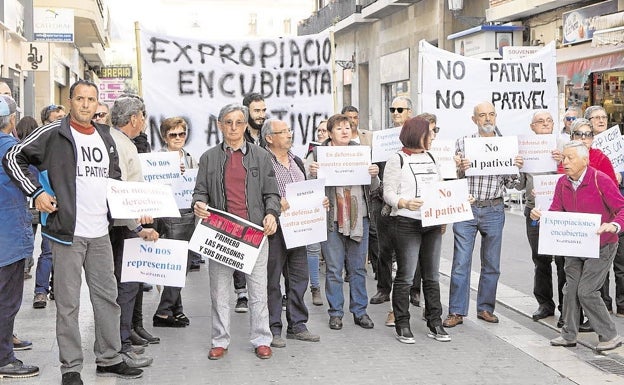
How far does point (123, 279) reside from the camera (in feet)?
22.0

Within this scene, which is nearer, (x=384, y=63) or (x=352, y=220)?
(x=352, y=220)

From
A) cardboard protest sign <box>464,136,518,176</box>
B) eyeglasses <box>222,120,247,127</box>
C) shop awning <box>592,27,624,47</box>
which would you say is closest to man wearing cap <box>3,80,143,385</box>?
eyeglasses <box>222,120,247,127</box>

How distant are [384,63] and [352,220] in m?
29.1

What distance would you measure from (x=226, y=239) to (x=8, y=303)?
64.1 inches

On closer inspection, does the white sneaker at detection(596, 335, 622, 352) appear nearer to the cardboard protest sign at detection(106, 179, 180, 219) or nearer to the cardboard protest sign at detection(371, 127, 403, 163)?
the cardboard protest sign at detection(371, 127, 403, 163)

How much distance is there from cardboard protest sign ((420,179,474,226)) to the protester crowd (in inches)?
3.8

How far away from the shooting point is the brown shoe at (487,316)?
826 cm

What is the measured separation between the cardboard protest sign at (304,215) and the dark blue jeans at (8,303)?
2136 mm

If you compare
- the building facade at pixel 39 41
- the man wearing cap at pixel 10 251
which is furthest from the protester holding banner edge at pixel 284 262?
the building facade at pixel 39 41

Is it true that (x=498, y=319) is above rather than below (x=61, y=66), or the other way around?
below

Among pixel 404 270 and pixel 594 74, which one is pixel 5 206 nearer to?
pixel 404 270

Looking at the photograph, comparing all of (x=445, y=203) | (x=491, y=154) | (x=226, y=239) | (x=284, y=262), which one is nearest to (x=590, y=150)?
(x=491, y=154)

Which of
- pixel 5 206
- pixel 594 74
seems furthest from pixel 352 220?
pixel 594 74

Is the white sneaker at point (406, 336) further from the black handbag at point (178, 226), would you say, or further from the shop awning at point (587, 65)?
the shop awning at point (587, 65)
